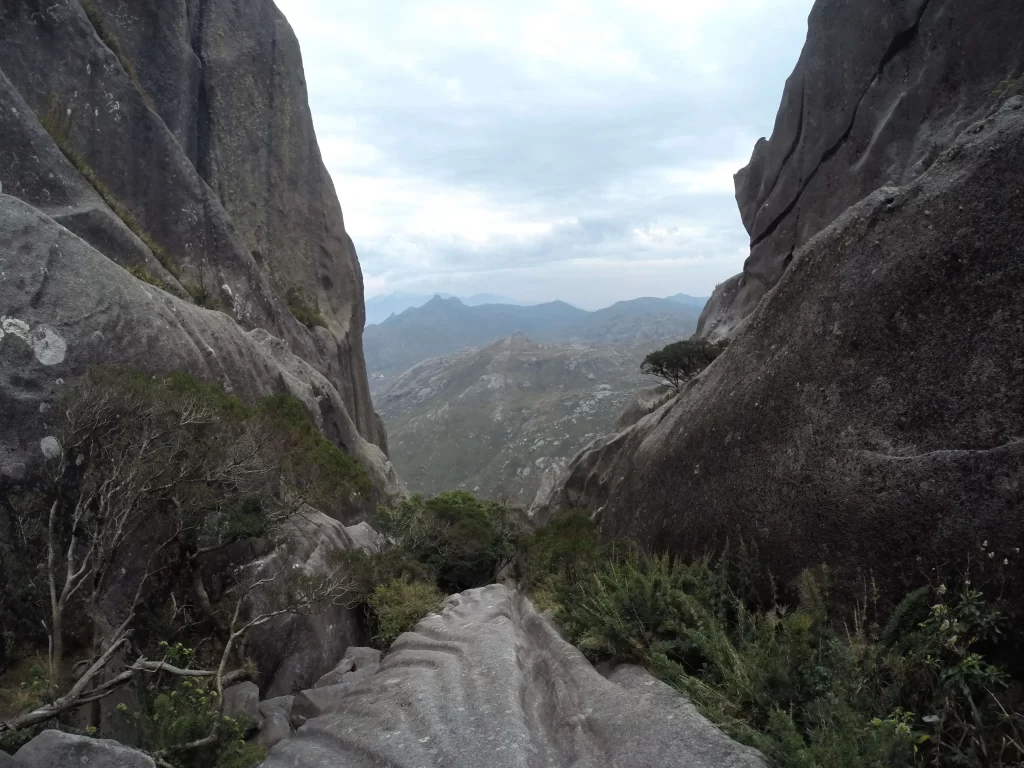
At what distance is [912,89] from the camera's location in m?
34.5

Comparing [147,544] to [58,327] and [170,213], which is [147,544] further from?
[170,213]

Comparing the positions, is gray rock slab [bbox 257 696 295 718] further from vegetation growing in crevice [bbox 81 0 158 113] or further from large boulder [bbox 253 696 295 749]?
vegetation growing in crevice [bbox 81 0 158 113]

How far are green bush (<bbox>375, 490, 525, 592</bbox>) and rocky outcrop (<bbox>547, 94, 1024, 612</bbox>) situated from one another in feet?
40.8

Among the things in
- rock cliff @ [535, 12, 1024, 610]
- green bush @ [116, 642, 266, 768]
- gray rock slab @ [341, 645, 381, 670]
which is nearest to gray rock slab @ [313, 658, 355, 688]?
gray rock slab @ [341, 645, 381, 670]

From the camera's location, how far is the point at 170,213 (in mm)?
32250

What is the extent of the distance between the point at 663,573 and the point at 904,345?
5308 millimetres

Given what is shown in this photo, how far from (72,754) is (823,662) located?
7990 millimetres

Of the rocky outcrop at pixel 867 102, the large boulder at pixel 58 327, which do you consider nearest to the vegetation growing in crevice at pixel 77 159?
the large boulder at pixel 58 327

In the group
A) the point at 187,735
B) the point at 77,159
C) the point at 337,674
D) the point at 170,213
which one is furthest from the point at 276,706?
the point at 170,213

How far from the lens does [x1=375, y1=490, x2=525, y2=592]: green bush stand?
22.8m

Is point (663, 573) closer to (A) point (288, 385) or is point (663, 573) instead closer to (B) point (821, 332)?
(B) point (821, 332)

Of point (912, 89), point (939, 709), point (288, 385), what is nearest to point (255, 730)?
point (939, 709)

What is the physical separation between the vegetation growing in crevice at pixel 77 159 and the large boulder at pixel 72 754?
24818 millimetres

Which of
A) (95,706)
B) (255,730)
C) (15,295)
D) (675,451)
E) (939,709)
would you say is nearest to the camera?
(939,709)
